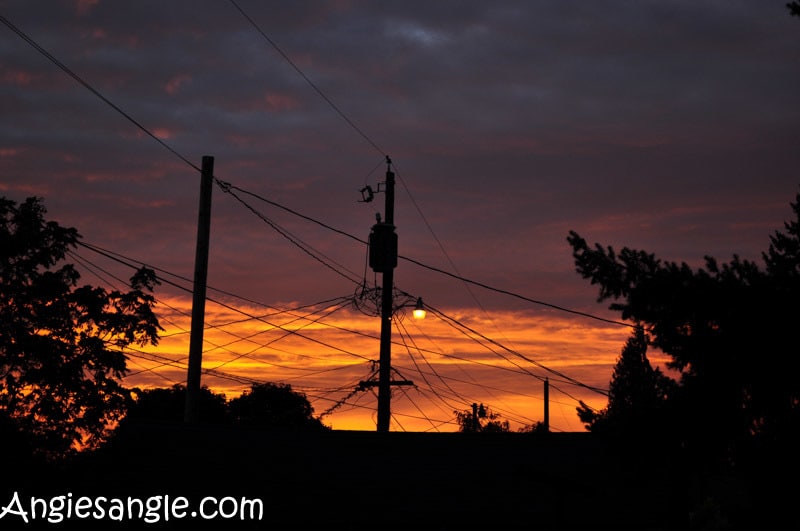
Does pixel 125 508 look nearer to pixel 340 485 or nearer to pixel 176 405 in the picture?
pixel 340 485

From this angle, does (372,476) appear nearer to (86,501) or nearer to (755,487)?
(86,501)

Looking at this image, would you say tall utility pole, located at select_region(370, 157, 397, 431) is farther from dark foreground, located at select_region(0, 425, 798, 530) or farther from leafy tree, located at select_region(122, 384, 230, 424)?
leafy tree, located at select_region(122, 384, 230, 424)

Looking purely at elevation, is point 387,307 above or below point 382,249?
below

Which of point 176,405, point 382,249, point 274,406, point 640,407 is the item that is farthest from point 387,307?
point 274,406

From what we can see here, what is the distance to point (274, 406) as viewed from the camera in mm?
84938

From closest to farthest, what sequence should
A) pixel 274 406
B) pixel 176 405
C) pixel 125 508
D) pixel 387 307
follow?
pixel 125 508 → pixel 387 307 → pixel 176 405 → pixel 274 406

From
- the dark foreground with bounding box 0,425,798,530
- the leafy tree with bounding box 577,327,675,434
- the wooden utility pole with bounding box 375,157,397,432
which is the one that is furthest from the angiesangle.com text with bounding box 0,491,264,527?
the leafy tree with bounding box 577,327,675,434

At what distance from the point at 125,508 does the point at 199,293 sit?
5.86m

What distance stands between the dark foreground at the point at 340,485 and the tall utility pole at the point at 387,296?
1.76m

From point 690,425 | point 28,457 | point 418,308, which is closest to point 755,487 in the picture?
point 690,425

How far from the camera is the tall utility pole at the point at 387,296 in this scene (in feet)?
84.8

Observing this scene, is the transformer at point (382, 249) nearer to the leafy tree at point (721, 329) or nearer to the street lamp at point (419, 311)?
the street lamp at point (419, 311)

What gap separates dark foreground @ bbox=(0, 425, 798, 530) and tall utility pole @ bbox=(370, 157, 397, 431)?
1.76m

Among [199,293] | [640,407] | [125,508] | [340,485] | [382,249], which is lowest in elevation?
[125,508]
